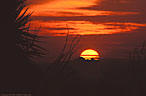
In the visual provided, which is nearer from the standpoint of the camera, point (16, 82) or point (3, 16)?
point (16, 82)

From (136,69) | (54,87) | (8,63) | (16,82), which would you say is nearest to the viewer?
(136,69)

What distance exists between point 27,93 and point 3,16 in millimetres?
3370

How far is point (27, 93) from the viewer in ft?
11.6

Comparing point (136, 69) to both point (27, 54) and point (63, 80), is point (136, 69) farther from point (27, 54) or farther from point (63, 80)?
point (27, 54)

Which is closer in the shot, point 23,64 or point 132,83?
Answer: point 132,83

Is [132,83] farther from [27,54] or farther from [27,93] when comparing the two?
[27,54]

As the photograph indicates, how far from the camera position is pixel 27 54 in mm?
5988

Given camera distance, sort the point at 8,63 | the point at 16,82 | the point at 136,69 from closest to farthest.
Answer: the point at 136,69 < the point at 16,82 < the point at 8,63

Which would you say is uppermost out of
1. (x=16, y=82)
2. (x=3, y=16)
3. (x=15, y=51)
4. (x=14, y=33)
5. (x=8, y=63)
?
(x=3, y=16)

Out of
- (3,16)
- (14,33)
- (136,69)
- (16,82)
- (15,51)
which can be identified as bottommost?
(136,69)

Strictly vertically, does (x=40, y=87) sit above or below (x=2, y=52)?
below

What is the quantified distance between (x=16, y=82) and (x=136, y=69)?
2423 millimetres

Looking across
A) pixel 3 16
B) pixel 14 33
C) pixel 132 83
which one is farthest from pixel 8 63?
pixel 132 83

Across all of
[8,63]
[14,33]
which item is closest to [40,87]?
[8,63]
